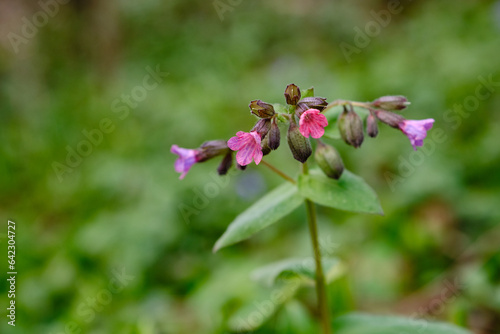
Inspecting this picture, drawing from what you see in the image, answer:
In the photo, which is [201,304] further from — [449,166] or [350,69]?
[350,69]

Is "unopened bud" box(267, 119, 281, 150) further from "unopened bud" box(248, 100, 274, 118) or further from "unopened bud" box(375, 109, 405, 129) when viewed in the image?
"unopened bud" box(375, 109, 405, 129)

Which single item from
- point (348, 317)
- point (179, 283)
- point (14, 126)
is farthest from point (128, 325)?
point (14, 126)

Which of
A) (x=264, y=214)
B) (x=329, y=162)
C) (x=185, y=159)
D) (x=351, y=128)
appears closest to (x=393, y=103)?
(x=351, y=128)

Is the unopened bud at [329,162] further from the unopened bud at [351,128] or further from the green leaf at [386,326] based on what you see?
the green leaf at [386,326]

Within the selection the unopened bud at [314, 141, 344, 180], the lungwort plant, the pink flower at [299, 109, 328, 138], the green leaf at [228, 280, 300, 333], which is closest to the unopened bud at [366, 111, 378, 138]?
the lungwort plant

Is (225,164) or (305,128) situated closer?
(305,128)

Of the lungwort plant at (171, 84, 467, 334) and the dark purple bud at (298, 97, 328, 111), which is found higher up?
the dark purple bud at (298, 97, 328, 111)

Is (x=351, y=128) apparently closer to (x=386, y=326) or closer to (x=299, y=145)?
(x=299, y=145)
